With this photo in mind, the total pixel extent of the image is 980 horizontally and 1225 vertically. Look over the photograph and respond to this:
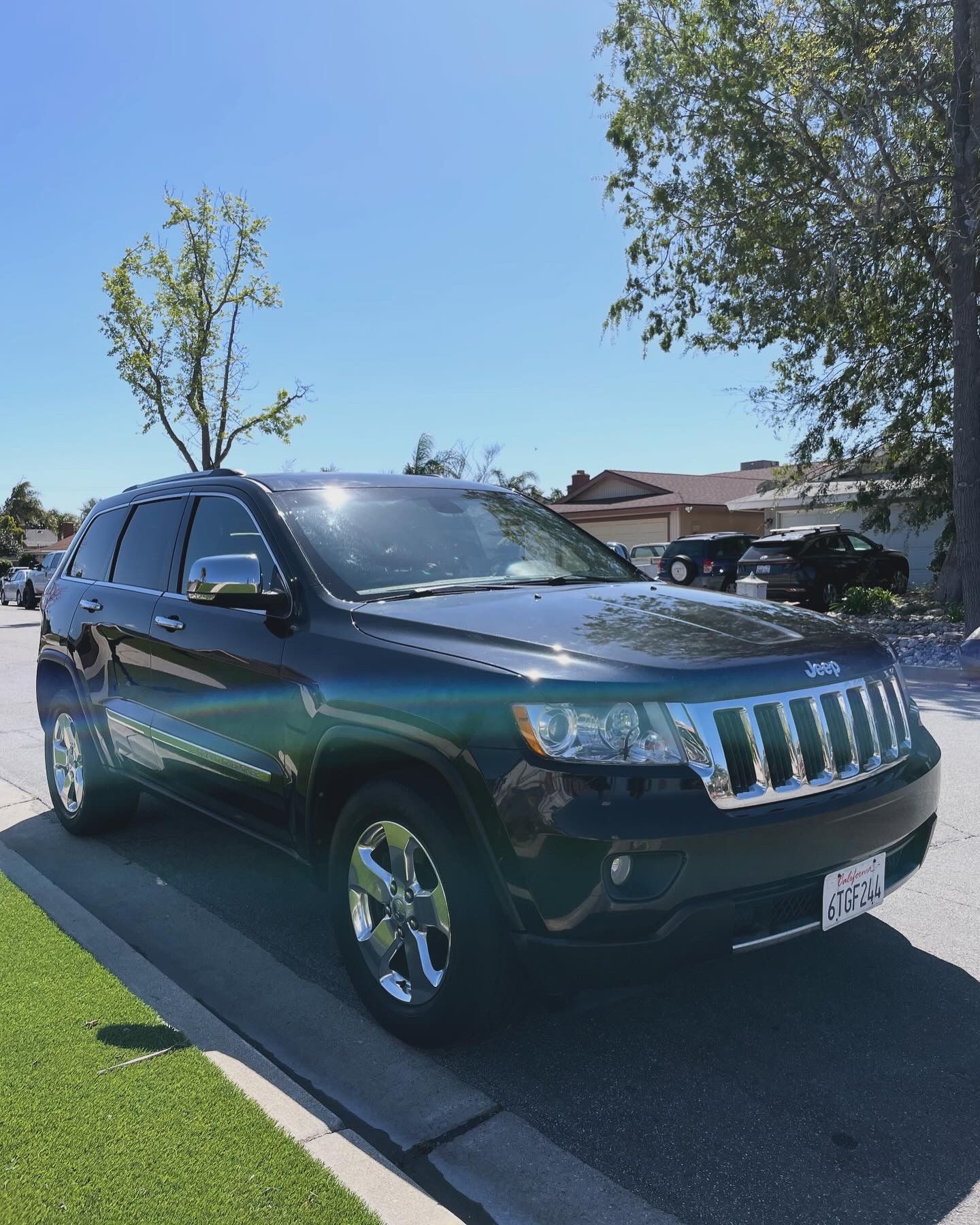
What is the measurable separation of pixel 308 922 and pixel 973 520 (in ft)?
44.4

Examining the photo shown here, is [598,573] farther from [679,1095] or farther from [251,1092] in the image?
[251,1092]

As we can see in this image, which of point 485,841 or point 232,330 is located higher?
point 232,330

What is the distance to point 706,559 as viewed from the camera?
24.5 m

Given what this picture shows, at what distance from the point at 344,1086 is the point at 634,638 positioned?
5.24ft

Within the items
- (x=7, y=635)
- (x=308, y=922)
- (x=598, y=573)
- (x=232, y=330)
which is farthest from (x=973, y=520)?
(x=232, y=330)

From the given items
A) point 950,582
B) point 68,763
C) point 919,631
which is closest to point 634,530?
point 950,582

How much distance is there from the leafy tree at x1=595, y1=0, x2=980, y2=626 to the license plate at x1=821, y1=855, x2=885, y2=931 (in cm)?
1282

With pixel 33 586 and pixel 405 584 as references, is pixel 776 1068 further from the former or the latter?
pixel 33 586

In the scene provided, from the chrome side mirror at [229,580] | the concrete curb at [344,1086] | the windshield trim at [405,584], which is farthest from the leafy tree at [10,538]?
the chrome side mirror at [229,580]

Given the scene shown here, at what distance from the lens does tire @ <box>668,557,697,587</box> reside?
2386 centimetres

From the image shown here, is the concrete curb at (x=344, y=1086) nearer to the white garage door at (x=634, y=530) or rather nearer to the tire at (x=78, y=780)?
the tire at (x=78, y=780)

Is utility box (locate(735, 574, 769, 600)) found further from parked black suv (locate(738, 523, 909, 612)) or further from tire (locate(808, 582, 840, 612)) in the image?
tire (locate(808, 582, 840, 612))

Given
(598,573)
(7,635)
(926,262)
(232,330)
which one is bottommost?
(7,635)

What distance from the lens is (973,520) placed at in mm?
14984
